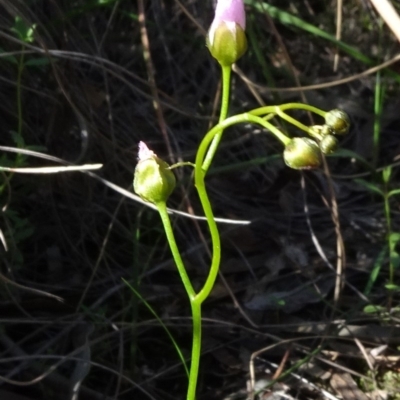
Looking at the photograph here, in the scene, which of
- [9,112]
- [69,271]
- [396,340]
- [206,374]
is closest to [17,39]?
[9,112]

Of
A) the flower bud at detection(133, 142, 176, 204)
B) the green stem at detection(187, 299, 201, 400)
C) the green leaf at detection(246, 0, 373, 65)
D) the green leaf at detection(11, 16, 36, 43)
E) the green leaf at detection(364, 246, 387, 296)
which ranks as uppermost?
the green leaf at detection(11, 16, 36, 43)

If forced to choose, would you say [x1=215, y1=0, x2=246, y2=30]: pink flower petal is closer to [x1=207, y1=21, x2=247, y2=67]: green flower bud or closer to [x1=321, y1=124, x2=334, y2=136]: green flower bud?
[x1=207, y1=21, x2=247, y2=67]: green flower bud

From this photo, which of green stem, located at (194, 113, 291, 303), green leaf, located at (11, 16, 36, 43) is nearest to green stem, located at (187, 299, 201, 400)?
green stem, located at (194, 113, 291, 303)

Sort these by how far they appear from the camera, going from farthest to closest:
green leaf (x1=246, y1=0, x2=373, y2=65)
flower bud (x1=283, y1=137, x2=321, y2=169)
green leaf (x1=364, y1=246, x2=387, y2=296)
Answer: green leaf (x1=246, y1=0, x2=373, y2=65) → green leaf (x1=364, y1=246, x2=387, y2=296) → flower bud (x1=283, y1=137, x2=321, y2=169)

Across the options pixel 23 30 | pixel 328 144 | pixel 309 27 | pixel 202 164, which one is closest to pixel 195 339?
pixel 202 164

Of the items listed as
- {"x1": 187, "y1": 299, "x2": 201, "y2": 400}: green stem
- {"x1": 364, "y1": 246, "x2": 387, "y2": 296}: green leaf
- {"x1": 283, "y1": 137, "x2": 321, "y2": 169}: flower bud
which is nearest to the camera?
{"x1": 283, "y1": 137, "x2": 321, "y2": 169}: flower bud

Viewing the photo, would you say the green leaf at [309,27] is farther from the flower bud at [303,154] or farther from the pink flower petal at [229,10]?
the flower bud at [303,154]

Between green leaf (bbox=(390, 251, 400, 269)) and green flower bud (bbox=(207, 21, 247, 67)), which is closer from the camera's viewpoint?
green flower bud (bbox=(207, 21, 247, 67))

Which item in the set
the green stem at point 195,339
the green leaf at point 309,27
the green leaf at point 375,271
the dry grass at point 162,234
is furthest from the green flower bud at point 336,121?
the green leaf at point 309,27
